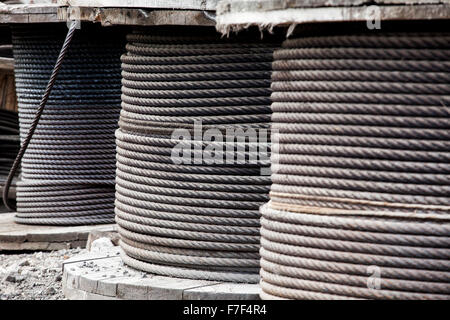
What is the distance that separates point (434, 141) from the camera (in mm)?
3424

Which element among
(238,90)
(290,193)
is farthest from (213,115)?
(290,193)

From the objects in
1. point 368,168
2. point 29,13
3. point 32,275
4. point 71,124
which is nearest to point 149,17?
point 368,168

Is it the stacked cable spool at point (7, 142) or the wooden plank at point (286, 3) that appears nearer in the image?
the wooden plank at point (286, 3)

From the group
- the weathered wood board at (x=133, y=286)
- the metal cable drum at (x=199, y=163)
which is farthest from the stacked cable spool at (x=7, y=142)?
the metal cable drum at (x=199, y=163)

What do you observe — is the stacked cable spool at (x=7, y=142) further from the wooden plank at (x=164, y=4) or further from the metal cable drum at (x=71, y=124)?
the wooden plank at (x=164, y=4)

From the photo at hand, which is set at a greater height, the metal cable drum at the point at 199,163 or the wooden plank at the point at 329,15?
the wooden plank at the point at 329,15

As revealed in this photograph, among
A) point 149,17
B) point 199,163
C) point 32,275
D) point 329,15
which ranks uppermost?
point 149,17

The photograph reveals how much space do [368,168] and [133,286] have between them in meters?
1.46

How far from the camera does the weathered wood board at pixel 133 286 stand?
436cm

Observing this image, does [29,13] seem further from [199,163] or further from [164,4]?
[199,163]

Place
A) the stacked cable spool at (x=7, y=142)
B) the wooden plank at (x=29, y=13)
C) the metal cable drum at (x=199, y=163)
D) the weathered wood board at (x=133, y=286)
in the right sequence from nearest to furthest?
the weathered wood board at (x=133, y=286)
the metal cable drum at (x=199, y=163)
the wooden plank at (x=29, y=13)
the stacked cable spool at (x=7, y=142)

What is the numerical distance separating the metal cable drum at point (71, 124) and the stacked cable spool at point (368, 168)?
3414 millimetres

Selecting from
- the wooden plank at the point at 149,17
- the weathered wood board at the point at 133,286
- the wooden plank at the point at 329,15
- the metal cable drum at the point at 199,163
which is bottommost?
the weathered wood board at the point at 133,286

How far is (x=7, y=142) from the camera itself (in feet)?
29.1
